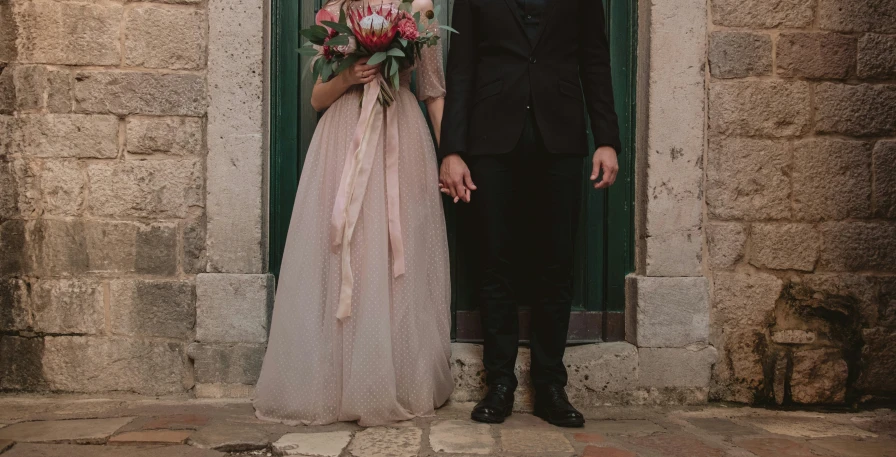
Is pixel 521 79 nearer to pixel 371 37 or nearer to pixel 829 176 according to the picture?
pixel 371 37

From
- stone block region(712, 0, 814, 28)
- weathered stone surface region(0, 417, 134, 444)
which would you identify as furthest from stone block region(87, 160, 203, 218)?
stone block region(712, 0, 814, 28)

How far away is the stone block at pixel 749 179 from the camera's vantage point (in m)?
3.56

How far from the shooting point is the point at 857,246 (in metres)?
3.56

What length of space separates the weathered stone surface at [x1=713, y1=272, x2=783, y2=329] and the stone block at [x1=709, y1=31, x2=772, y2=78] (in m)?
0.99

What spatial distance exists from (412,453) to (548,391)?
0.74 meters

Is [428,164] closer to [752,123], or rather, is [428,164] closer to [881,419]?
[752,123]

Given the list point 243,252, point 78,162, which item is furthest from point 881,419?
point 78,162

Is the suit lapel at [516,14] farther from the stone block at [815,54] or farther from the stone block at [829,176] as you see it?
the stone block at [829,176]

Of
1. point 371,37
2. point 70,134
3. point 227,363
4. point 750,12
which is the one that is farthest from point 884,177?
point 70,134

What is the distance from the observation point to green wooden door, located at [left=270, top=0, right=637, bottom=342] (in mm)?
3684

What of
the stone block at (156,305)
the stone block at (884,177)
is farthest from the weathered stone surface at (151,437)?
the stone block at (884,177)

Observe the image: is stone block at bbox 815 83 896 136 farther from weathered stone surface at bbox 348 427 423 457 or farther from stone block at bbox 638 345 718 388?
weathered stone surface at bbox 348 427 423 457

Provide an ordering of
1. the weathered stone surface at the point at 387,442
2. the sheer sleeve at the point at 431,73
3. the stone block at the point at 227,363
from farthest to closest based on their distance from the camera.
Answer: the stone block at the point at 227,363 → the sheer sleeve at the point at 431,73 → the weathered stone surface at the point at 387,442

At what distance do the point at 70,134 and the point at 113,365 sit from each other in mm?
1134
